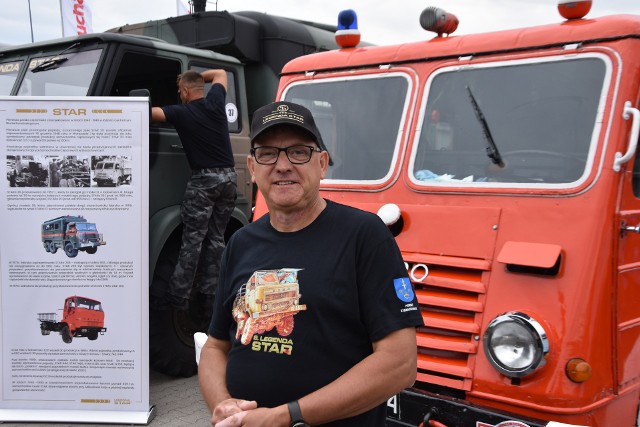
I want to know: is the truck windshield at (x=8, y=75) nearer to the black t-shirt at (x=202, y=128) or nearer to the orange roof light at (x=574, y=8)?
the black t-shirt at (x=202, y=128)

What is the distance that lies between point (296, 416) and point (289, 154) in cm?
76

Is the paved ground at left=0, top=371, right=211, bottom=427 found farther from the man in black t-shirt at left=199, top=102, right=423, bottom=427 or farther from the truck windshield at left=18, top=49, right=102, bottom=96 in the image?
the man in black t-shirt at left=199, top=102, right=423, bottom=427

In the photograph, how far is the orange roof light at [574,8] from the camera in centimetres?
309

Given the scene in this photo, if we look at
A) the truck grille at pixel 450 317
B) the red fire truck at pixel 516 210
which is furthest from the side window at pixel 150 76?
the truck grille at pixel 450 317

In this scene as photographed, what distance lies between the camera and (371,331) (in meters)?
1.79

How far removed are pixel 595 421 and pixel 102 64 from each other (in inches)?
156

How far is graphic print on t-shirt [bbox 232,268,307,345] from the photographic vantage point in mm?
1816

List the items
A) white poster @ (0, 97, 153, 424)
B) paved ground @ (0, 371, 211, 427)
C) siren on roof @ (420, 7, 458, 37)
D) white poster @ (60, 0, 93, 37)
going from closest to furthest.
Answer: siren on roof @ (420, 7, 458, 37) < white poster @ (0, 97, 153, 424) < paved ground @ (0, 371, 211, 427) < white poster @ (60, 0, 93, 37)

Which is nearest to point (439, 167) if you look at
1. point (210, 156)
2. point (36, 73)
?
point (210, 156)

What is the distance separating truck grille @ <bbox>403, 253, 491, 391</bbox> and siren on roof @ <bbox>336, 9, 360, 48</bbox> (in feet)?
5.24

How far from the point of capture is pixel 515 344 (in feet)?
8.66

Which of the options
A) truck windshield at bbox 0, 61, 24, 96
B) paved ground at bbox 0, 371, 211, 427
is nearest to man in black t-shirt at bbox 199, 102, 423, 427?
paved ground at bbox 0, 371, 211, 427

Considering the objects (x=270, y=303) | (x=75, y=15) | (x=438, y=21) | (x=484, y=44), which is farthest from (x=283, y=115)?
(x=75, y=15)

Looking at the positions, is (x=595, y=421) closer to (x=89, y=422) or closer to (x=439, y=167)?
(x=439, y=167)
